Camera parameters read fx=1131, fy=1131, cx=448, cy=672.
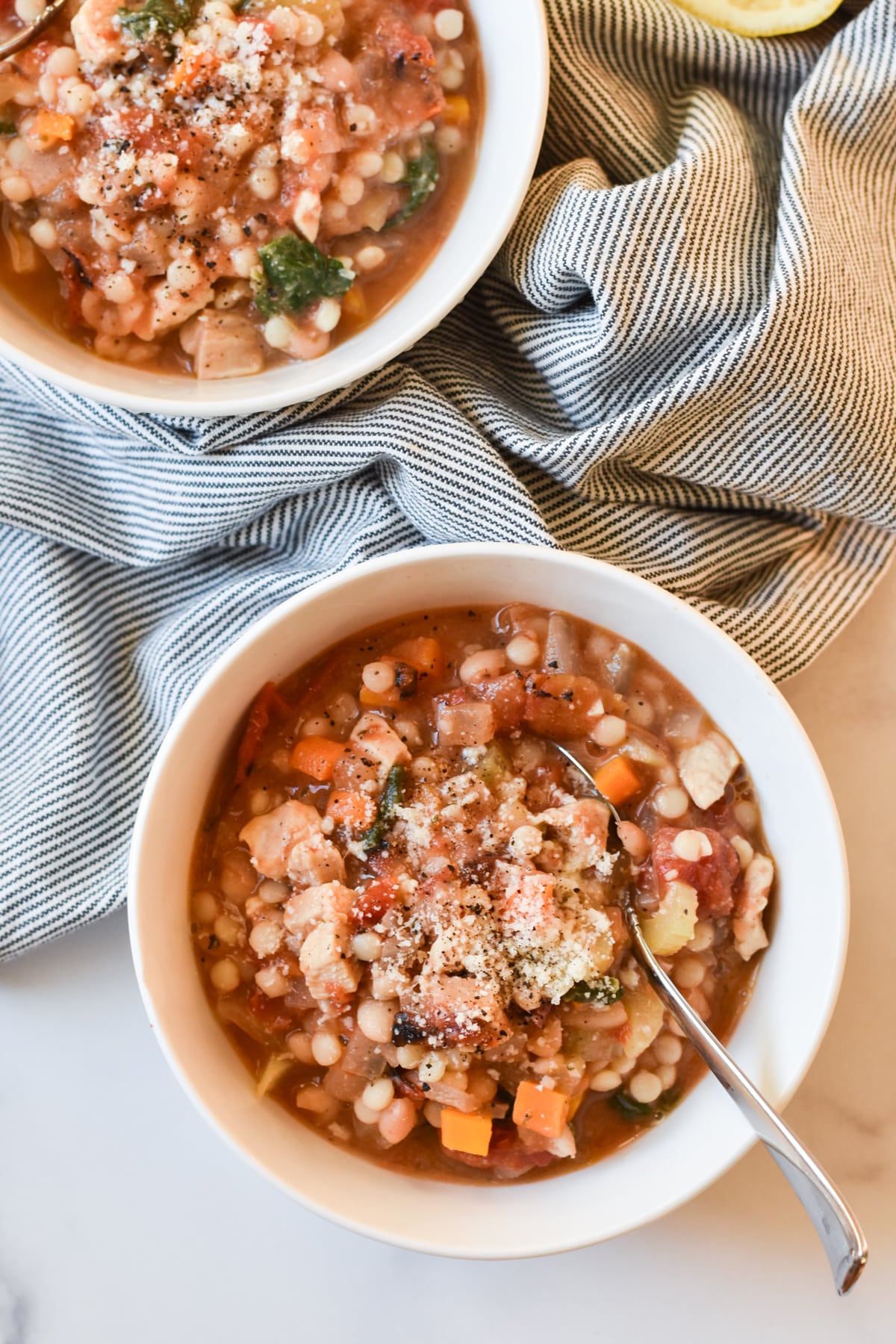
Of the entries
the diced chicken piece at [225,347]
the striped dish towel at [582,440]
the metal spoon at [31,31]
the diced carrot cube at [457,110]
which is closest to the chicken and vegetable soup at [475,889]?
the striped dish towel at [582,440]

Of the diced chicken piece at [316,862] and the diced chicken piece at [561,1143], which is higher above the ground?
the diced chicken piece at [316,862]

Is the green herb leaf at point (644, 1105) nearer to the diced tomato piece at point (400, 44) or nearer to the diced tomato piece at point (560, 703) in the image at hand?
the diced tomato piece at point (560, 703)

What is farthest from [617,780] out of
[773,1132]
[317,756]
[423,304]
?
[423,304]

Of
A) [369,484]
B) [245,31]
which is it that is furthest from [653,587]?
[245,31]

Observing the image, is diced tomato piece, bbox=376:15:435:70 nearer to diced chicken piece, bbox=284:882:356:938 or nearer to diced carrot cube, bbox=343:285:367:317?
diced carrot cube, bbox=343:285:367:317

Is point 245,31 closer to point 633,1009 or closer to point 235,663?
point 235,663

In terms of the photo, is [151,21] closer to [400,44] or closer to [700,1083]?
[400,44]
